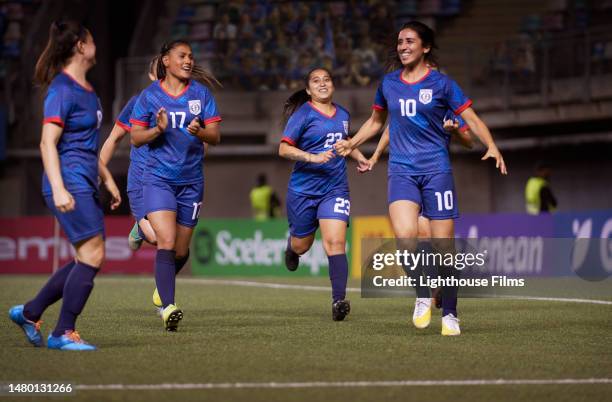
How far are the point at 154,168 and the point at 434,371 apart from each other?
3581 millimetres

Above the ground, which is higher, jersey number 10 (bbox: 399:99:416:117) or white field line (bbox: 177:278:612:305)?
jersey number 10 (bbox: 399:99:416:117)

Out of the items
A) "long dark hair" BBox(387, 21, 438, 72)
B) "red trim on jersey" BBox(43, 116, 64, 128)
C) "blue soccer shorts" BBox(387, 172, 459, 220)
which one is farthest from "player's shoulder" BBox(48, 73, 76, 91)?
"long dark hair" BBox(387, 21, 438, 72)

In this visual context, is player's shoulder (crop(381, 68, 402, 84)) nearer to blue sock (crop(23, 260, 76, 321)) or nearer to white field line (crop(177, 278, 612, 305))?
blue sock (crop(23, 260, 76, 321))

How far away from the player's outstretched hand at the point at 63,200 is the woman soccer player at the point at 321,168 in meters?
3.49

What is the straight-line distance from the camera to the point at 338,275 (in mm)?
10789

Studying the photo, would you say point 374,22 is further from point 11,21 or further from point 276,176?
point 11,21

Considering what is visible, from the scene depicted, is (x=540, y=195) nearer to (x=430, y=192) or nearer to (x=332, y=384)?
(x=430, y=192)

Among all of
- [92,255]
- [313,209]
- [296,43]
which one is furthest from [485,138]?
[296,43]

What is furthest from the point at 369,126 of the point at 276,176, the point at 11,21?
the point at 11,21

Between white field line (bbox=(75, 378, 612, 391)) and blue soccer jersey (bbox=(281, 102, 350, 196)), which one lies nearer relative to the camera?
white field line (bbox=(75, 378, 612, 391))

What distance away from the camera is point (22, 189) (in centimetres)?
2902

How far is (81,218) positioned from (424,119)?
2911 mm

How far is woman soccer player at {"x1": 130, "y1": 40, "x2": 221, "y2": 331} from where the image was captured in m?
9.65

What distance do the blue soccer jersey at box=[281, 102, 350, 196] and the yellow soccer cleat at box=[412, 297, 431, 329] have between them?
1.86 m
